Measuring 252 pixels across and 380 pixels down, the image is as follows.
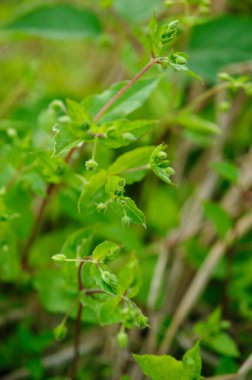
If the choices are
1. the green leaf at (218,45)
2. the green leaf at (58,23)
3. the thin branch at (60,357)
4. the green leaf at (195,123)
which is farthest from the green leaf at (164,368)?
the green leaf at (58,23)

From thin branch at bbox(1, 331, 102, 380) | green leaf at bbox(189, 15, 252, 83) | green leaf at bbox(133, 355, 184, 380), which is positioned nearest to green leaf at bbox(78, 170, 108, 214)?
green leaf at bbox(133, 355, 184, 380)

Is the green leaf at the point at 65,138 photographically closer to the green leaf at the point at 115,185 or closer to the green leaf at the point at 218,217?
the green leaf at the point at 115,185

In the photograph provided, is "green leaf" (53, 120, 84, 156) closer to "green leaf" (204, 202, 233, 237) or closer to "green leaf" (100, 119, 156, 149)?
"green leaf" (100, 119, 156, 149)

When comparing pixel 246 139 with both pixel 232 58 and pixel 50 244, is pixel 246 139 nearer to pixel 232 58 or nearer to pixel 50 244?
pixel 232 58

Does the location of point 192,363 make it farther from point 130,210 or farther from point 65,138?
point 65,138

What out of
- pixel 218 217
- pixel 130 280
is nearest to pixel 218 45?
pixel 218 217

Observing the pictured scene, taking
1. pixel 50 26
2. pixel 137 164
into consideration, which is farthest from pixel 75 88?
pixel 137 164
